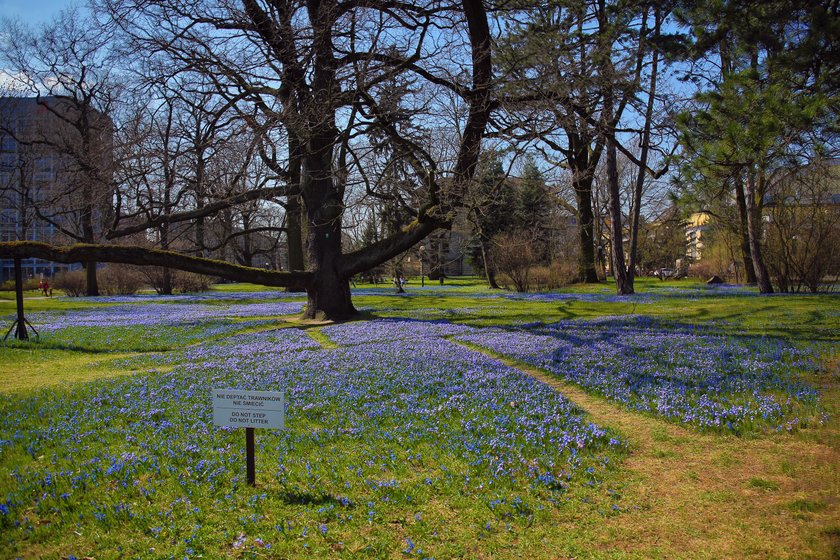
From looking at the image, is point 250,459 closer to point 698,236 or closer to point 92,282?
point 92,282

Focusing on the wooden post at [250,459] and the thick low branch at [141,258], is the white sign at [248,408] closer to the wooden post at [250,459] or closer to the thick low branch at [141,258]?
the wooden post at [250,459]

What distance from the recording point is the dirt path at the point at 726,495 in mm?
3484

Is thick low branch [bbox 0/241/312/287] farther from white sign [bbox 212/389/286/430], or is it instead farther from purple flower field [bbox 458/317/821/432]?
white sign [bbox 212/389/286/430]

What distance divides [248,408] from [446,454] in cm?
187

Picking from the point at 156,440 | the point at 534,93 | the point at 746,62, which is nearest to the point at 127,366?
the point at 156,440

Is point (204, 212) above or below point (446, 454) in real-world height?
above

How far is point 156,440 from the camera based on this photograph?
5.41 metres

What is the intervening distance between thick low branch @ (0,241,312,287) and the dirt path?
39.8ft

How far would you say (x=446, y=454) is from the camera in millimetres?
5012

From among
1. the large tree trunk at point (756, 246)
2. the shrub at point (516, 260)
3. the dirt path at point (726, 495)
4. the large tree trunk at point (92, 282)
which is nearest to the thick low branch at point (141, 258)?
the dirt path at point (726, 495)

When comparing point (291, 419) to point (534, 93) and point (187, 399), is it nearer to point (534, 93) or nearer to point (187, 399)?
point (187, 399)

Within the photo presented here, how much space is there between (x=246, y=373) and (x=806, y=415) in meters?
7.37

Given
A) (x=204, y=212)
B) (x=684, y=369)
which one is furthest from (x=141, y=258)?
(x=684, y=369)

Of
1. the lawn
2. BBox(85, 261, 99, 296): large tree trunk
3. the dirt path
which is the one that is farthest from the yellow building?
BBox(85, 261, 99, 296): large tree trunk
